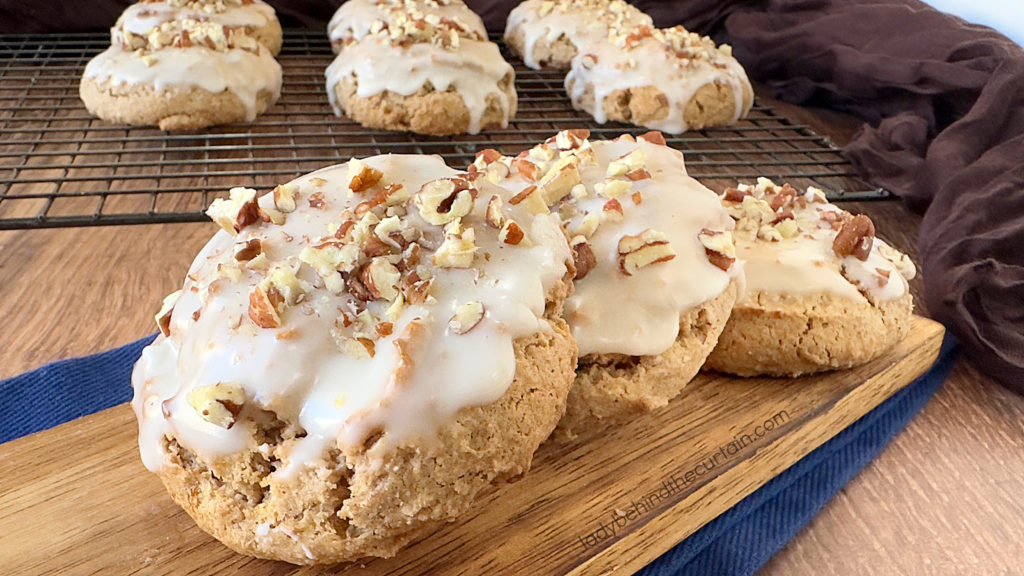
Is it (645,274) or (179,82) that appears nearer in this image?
(645,274)

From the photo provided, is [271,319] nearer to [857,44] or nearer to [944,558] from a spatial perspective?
[944,558]

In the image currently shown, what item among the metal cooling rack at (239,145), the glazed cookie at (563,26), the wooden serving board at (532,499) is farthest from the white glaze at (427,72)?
the wooden serving board at (532,499)

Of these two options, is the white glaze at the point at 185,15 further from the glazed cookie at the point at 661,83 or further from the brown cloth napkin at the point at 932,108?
the glazed cookie at the point at 661,83

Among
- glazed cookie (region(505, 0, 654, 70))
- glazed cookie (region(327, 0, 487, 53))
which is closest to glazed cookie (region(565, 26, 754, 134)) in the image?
glazed cookie (region(505, 0, 654, 70))

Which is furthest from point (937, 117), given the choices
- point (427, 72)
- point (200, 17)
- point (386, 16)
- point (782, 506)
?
point (200, 17)

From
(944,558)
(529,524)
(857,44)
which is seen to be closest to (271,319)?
(529,524)

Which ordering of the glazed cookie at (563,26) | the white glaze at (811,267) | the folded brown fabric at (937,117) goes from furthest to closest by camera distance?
the glazed cookie at (563,26), the folded brown fabric at (937,117), the white glaze at (811,267)

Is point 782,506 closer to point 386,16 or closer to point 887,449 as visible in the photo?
point 887,449
